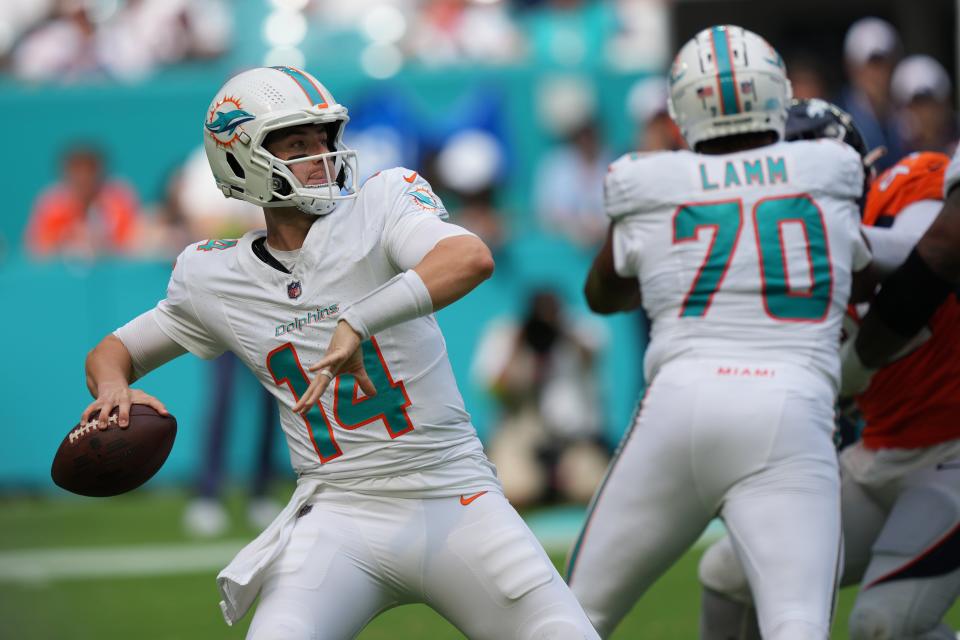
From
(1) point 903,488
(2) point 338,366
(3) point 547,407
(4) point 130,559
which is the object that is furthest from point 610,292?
(3) point 547,407

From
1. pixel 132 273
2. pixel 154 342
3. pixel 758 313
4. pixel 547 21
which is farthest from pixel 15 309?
pixel 758 313

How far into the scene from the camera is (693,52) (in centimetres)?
413

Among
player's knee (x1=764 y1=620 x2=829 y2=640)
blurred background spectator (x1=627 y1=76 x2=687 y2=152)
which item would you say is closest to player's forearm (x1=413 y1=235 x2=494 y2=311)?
player's knee (x1=764 y1=620 x2=829 y2=640)

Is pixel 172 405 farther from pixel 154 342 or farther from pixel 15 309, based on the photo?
pixel 154 342

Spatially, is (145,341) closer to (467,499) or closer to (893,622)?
(467,499)

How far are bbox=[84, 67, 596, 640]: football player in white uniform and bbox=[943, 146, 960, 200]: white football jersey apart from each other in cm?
137

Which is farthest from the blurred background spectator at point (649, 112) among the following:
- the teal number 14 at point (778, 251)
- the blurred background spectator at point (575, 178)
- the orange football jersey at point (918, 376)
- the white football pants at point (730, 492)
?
the white football pants at point (730, 492)

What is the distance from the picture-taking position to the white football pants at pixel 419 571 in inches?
137

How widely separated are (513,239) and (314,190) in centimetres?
584

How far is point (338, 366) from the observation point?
320 centimetres

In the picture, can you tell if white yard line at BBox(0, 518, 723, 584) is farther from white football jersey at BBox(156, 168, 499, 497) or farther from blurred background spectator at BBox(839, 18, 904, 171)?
white football jersey at BBox(156, 168, 499, 497)

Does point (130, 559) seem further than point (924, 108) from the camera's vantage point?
No

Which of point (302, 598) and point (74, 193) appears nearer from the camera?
point (302, 598)

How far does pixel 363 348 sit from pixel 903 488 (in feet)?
5.68
